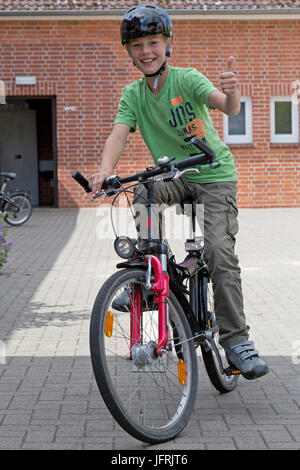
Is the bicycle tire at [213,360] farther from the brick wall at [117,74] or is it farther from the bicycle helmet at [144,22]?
the brick wall at [117,74]

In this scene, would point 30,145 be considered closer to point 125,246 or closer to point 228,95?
point 228,95

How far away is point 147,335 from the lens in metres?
3.80

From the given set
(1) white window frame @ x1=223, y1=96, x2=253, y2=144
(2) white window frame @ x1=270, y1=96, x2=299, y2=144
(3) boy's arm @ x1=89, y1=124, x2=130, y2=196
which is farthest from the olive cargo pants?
(2) white window frame @ x1=270, y1=96, x2=299, y2=144

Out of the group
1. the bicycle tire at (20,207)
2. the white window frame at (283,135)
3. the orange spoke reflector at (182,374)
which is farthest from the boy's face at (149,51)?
the white window frame at (283,135)

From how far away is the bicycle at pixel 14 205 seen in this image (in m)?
16.8

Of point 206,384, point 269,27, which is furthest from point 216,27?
point 206,384

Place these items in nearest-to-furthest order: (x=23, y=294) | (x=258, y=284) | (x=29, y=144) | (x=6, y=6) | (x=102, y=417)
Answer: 1. (x=102, y=417)
2. (x=23, y=294)
3. (x=258, y=284)
4. (x=6, y=6)
5. (x=29, y=144)

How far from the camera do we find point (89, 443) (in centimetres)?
377

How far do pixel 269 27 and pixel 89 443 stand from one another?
18.2 meters

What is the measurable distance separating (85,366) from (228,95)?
225 centimetres

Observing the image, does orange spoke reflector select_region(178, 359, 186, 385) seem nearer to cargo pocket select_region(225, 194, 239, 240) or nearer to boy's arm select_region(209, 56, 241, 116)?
cargo pocket select_region(225, 194, 239, 240)

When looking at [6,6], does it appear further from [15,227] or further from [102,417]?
[102,417]

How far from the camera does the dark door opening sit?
75.1 feet

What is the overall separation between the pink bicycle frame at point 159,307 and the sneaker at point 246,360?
1.86 feet
